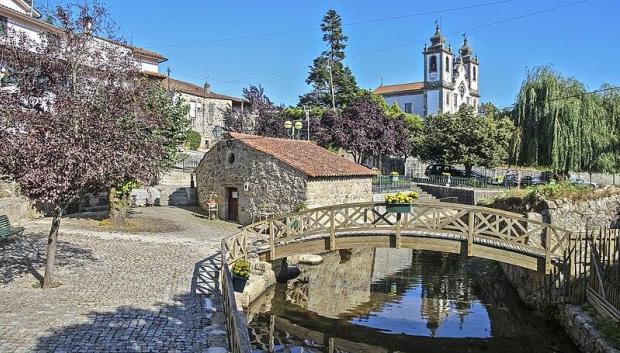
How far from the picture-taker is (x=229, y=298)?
8.30 metres

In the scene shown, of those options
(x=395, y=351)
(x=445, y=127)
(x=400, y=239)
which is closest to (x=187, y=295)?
(x=395, y=351)

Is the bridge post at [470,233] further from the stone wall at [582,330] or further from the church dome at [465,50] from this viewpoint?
the church dome at [465,50]

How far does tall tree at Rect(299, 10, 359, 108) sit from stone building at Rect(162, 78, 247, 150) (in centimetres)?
876

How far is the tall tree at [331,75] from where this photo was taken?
55.9 meters

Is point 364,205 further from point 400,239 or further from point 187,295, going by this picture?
point 187,295

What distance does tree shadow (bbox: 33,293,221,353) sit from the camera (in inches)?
312

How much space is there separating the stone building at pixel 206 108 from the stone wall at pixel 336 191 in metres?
30.0

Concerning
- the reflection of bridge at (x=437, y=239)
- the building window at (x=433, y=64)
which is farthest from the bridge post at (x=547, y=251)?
the building window at (x=433, y=64)

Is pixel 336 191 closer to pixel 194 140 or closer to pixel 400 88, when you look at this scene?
pixel 194 140

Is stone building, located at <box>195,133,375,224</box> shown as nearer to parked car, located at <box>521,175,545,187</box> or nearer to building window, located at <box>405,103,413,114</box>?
parked car, located at <box>521,175,545,187</box>

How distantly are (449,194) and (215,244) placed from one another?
2037cm

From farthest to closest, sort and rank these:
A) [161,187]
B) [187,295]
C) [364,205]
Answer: [161,187]
[364,205]
[187,295]

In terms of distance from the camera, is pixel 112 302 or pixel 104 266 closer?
pixel 112 302

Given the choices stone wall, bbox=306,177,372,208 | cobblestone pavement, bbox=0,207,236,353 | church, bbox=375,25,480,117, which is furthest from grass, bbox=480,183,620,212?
church, bbox=375,25,480,117
